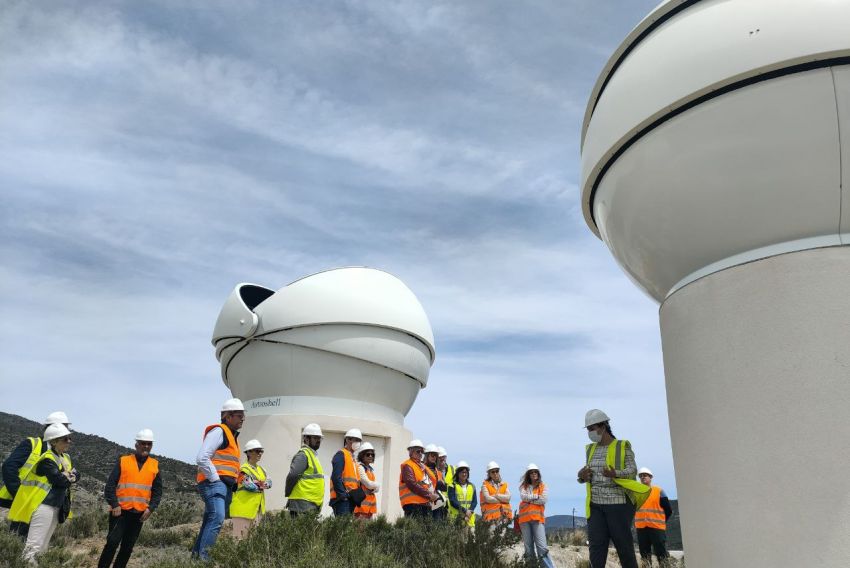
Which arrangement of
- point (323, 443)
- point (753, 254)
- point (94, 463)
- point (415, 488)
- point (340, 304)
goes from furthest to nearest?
point (94, 463)
point (340, 304)
point (323, 443)
point (415, 488)
point (753, 254)

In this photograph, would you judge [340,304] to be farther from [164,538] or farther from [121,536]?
[121,536]

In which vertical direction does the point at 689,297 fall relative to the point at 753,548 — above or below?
above

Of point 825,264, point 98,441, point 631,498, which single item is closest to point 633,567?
point 631,498

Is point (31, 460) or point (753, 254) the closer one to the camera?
point (753, 254)

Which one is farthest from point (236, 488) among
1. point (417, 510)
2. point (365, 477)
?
point (417, 510)

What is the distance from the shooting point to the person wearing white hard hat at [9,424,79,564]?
20.2 ft

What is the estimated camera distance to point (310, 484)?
280 inches

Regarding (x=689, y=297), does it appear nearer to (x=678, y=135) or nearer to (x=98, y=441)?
(x=678, y=135)

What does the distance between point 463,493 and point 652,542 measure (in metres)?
2.75

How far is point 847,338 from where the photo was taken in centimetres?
405

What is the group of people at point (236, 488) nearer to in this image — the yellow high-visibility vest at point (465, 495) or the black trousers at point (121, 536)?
the black trousers at point (121, 536)

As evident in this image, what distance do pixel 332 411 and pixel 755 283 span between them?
30.0 ft

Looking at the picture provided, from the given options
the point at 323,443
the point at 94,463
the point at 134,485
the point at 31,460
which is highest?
the point at 94,463

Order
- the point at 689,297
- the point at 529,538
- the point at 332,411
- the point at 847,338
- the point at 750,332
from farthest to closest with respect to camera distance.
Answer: the point at 332,411 → the point at 529,538 → the point at 689,297 → the point at 750,332 → the point at 847,338
